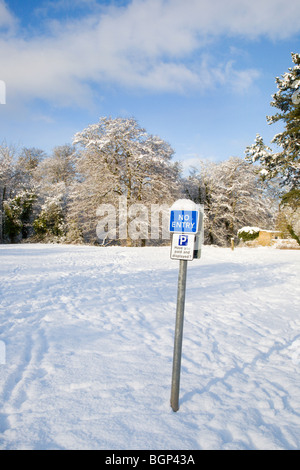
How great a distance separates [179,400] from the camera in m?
2.76

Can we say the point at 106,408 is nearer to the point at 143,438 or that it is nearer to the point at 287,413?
the point at 143,438

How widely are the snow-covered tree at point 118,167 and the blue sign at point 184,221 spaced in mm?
20463

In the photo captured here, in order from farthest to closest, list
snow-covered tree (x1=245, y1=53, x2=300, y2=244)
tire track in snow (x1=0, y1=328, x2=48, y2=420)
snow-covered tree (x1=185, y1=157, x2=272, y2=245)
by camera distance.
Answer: snow-covered tree (x1=185, y1=157, x2=272, y2=245)
snow-covered tree (x1=245, y1=53, x2=300, y2=244)
tire track in snow (x1=0, y1=328, x2=48, y2=420)

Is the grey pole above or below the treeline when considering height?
below

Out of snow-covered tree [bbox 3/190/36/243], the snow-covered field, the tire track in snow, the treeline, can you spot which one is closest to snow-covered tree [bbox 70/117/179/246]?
the treeline

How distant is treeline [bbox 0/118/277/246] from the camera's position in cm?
2311

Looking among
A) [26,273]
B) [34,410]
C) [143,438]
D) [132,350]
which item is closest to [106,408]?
[143,438]

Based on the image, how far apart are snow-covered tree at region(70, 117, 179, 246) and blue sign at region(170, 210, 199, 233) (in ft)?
67.1

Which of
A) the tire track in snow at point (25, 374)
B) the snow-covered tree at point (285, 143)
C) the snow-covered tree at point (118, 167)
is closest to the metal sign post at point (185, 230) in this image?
the tire track in snow at point (25, 374)

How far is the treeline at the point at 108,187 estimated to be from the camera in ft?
75.8

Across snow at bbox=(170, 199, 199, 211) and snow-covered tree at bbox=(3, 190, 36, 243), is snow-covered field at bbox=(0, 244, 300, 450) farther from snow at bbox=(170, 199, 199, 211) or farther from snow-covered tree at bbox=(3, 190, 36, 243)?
snow-covered tree at bbox=(3, 190, 36, 243)

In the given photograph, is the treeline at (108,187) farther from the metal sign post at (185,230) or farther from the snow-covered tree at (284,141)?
the metal sign post at (185,230)
